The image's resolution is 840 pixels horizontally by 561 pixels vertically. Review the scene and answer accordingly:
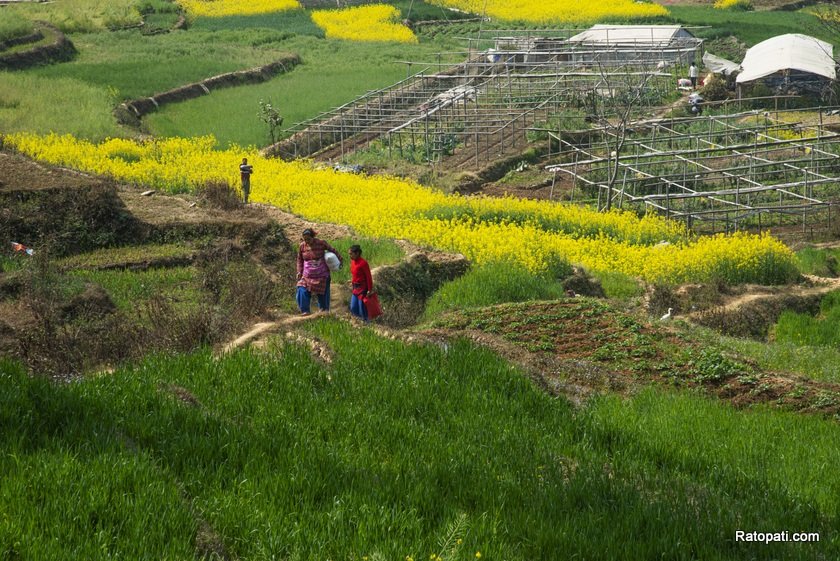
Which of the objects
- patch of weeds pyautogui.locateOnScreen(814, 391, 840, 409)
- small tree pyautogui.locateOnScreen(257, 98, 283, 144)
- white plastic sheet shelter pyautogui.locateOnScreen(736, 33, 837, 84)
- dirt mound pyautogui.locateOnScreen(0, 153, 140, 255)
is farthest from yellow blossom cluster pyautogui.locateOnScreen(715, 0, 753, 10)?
patch of weeds pyautogui.locateOnScreen(814, 391, 840, 409)

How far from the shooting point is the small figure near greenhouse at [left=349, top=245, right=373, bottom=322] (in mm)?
14204

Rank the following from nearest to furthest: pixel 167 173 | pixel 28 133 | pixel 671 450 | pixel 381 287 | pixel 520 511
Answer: pixel 520 511 < pixel 671 450 < pixel 381 287 < pixel 167 173 < pixel 28 133

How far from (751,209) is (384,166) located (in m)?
10.8

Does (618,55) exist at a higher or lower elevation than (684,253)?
higher

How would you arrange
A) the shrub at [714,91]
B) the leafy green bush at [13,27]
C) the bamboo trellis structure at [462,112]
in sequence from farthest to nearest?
the leafy green bush at [13,27], the shrub at [714,91], the bamboo trellis structure at [462,112]

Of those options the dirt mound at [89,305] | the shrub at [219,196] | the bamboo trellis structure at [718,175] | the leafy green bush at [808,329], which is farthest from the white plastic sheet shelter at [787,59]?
the dirt mound at [89,305]

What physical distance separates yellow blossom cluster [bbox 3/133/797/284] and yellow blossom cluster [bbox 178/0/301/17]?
29.8 meters

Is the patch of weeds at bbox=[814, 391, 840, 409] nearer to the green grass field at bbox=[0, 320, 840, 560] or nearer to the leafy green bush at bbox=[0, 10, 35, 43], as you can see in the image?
the green grass field at bbox=[0, 320, 840, 560]

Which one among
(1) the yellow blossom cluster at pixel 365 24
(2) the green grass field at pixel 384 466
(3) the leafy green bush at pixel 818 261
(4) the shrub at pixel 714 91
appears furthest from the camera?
(1) the yellow blossom cluster at pixel 365 24

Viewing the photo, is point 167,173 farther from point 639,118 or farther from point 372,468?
point 372,468

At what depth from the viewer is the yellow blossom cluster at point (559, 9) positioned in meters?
59.2

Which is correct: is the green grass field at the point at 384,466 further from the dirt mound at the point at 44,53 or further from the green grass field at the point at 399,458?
the dirt mound at the point at 44,53

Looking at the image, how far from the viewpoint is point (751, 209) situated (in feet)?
76.8

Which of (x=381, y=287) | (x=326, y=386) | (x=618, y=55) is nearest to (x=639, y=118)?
(x=618, y=55)
